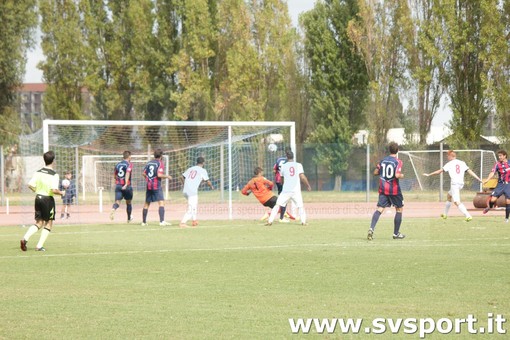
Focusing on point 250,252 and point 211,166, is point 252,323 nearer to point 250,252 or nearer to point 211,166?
point 250,252

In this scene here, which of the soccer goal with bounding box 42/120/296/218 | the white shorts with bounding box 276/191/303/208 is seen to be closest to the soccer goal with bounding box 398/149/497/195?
the soccer goal with bounding box 42/120/296/218

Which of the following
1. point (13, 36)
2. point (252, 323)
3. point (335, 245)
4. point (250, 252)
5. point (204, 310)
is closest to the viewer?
point (252, 323)

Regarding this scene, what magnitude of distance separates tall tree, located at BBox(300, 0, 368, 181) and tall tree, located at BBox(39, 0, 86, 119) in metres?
14.1

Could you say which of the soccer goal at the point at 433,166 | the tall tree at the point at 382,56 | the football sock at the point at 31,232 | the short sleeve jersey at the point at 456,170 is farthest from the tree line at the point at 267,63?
the football sock at the point at 31,232

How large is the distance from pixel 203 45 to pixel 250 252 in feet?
131

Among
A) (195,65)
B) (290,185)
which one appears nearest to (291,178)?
(290,185)

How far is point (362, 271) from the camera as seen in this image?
43.7 ft

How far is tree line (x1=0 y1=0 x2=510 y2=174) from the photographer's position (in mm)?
48438

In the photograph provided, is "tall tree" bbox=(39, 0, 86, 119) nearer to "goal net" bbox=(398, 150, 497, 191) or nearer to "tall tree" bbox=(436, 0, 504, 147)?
"tall tree" bbox=(436, 0, 504, 147)

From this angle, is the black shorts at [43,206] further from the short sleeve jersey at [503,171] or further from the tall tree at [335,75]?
the tall tree at [335,75]

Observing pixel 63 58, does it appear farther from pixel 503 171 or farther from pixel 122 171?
pixel 503 171

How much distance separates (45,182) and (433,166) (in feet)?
94.0

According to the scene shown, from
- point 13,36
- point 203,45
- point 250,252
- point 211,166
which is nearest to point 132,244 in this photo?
point 250,252

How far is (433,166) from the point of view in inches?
1684
